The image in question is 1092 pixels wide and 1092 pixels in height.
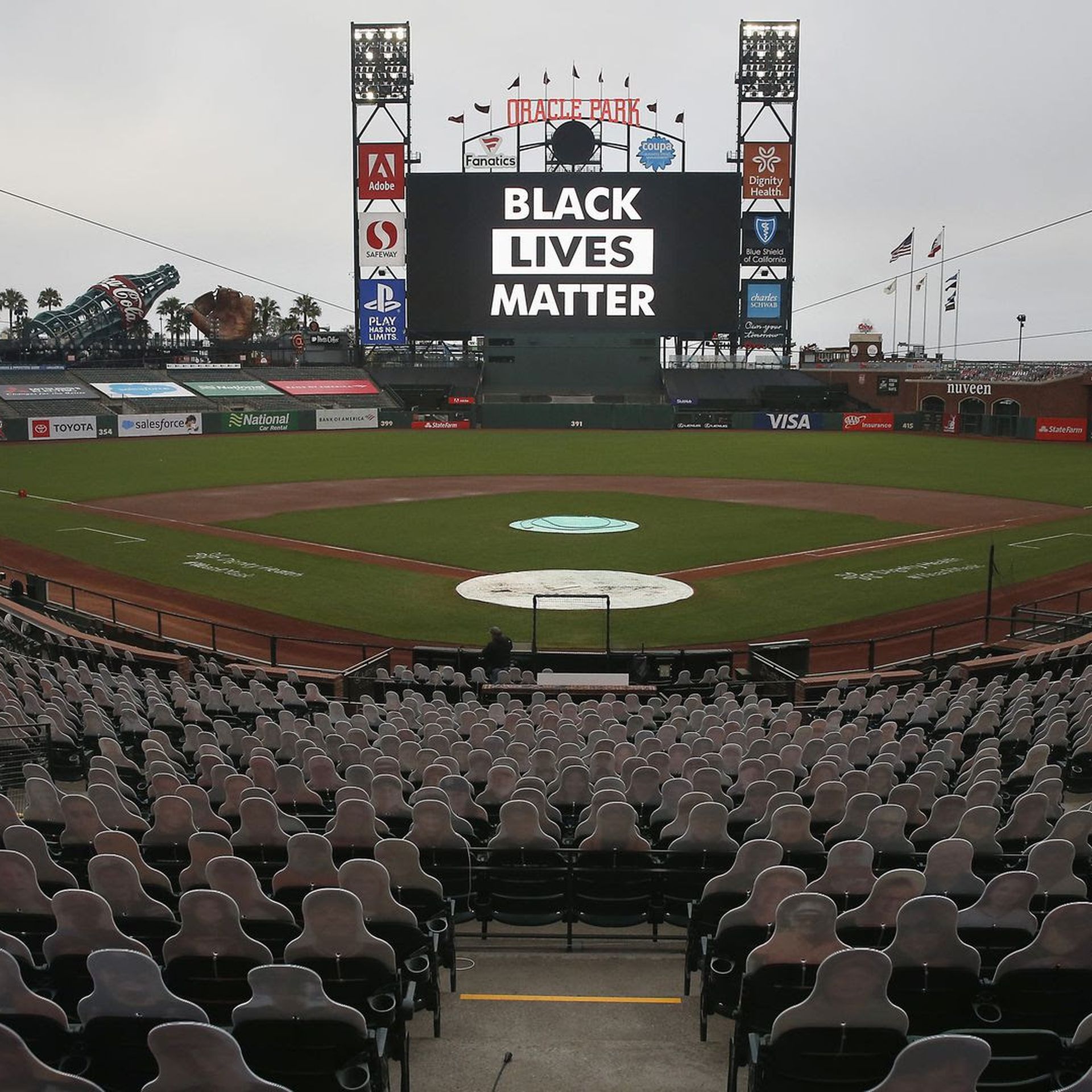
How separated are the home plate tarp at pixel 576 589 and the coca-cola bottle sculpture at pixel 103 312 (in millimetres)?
79157

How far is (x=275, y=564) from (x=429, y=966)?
25.9 meters

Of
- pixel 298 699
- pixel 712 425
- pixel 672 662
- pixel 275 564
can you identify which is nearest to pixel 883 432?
pixel 712 425

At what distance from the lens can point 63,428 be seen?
72.0 m

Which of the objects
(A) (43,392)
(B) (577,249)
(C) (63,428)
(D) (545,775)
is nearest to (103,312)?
(A) (43,392)

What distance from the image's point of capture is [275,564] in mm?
31578

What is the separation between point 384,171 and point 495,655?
7074cm

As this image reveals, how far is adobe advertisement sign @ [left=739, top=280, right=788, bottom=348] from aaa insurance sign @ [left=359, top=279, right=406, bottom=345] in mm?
24635

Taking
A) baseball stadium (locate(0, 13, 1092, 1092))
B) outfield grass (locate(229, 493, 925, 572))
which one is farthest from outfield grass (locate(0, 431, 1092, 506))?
outfield grass (locate(229, 493, 925, 572))

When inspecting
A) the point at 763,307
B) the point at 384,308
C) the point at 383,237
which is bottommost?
the point at 384,308

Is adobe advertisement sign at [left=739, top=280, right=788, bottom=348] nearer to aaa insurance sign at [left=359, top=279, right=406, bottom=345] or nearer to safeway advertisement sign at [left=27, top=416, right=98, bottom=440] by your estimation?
aaa insurance sign at [left=359, top=279, right=406, bottom=345]

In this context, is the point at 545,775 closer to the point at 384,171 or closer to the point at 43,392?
the point at 43,392

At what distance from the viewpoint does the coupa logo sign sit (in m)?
85.1

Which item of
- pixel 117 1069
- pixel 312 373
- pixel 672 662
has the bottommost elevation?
pixel 672 662

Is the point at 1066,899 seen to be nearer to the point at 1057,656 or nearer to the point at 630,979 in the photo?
the point at 630,979
